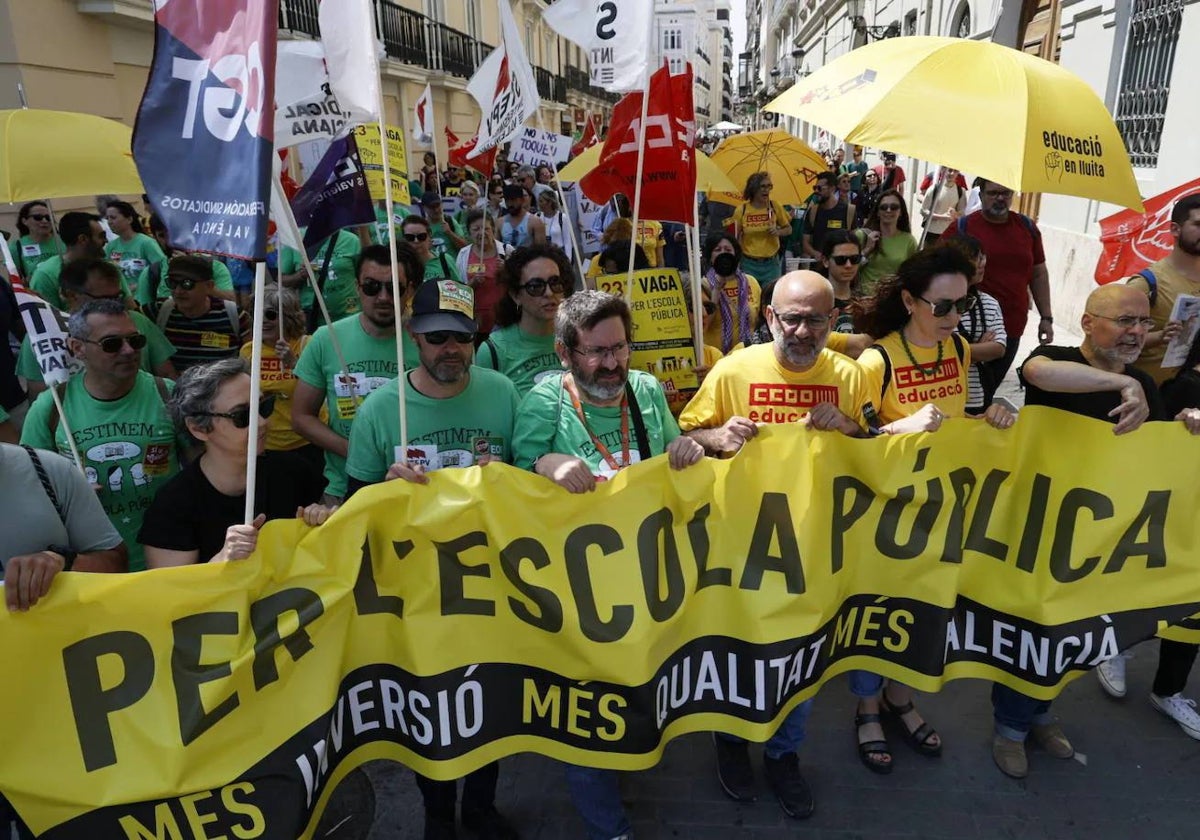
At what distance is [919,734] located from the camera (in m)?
3.34

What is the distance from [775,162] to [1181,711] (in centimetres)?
734

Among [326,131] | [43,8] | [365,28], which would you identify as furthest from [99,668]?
[43,8]

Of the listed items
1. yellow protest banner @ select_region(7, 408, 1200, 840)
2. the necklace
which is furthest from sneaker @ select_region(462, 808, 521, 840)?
the necklace

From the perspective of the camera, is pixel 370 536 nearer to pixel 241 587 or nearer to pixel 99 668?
pixel 241 587

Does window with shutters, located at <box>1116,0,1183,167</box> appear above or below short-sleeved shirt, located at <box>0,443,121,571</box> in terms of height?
above

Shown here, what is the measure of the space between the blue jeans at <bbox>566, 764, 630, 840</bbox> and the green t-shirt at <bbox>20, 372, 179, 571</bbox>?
73.4 inches

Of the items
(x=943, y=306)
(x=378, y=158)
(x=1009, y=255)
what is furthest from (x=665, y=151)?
(x=378, y=158)

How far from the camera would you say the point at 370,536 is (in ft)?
8.03

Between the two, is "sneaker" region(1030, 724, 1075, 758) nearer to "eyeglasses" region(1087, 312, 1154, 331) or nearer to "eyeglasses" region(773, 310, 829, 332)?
"eyeglasses" region(1087, 312, 1154, 331)

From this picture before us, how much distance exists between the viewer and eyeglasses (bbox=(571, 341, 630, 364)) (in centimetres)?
274

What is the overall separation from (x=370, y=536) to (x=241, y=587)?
371 millimetres

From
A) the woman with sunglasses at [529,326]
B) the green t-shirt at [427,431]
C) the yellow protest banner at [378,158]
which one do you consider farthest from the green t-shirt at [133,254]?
the green t-shirt at [427,431]

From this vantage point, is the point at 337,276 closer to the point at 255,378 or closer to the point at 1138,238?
the point at 255,378

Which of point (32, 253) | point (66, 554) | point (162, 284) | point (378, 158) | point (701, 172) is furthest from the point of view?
point (701, 172)
